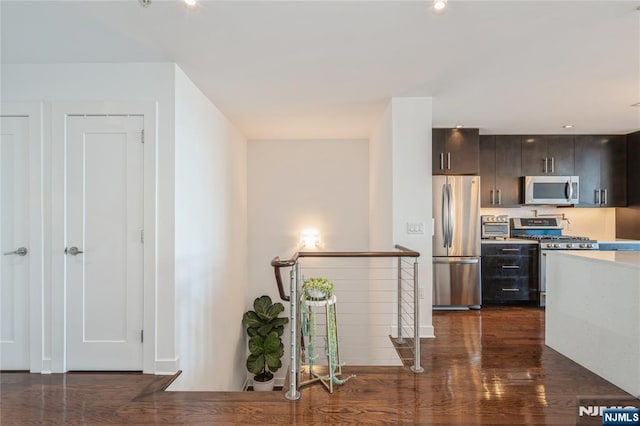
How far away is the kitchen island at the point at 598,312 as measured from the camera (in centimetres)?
203

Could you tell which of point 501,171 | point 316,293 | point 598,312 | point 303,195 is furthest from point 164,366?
point 501,171

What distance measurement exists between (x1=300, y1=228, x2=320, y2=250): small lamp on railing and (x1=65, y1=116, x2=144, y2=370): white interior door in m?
2.77

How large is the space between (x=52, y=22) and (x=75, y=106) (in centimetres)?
66

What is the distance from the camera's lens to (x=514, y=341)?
3045mm

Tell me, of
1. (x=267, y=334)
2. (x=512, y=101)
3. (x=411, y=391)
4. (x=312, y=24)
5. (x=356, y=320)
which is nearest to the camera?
(x=312, y=24)

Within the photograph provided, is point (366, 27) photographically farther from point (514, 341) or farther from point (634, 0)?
point (514, 341)

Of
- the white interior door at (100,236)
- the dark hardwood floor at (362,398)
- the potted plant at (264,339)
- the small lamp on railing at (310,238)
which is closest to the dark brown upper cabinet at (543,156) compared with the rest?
the dark hardwood floor at (362,398)

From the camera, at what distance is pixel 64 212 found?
2.50m

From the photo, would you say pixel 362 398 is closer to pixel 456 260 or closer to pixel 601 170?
pixel 456 260

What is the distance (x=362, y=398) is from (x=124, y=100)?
2.88 m

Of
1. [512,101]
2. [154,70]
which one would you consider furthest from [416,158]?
[154,70]

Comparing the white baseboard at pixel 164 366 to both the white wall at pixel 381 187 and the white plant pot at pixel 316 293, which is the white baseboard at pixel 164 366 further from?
the white wall at pixel 381 187

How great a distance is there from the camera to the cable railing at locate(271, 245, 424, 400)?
2.22m

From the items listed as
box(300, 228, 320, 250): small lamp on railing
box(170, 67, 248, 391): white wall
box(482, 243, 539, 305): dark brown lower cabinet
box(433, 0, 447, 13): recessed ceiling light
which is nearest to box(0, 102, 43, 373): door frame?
box(170, 67, 248, 391): white wall
